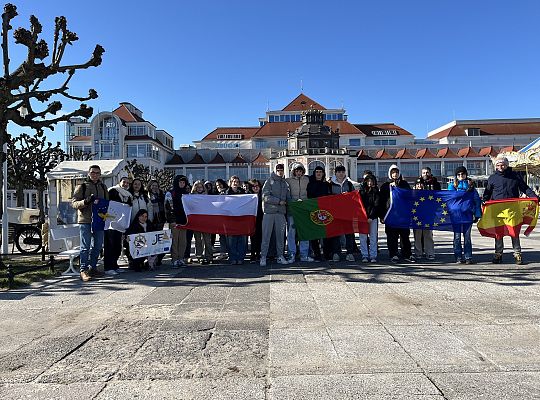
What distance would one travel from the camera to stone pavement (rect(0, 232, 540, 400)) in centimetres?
345

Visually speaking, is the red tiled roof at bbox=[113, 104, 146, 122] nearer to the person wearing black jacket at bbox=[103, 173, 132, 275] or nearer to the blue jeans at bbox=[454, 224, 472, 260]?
the person wearing black jacket at bbox=[103, 173, 132, 275]

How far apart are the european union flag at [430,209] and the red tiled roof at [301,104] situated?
97.0m

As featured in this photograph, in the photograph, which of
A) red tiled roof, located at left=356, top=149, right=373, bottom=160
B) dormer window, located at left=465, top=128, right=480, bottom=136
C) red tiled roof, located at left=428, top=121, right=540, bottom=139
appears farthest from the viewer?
dormer window, located at left=465, top=128, right=480, bottom=136

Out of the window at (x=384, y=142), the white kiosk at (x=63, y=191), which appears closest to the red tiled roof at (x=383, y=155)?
the window at (x=384, y=142)

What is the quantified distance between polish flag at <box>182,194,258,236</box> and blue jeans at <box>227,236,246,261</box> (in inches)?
4.9

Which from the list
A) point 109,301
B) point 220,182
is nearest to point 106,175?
point 220,182

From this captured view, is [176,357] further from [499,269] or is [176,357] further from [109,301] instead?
[499,269]

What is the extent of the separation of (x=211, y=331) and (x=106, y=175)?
28.8ft

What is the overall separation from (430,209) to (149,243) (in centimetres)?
632

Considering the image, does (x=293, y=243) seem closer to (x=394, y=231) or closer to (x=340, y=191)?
(x=340, y=191)

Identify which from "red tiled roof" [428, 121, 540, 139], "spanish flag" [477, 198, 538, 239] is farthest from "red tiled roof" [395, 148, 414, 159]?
"spanish flag" [477, 198, 538, 239]

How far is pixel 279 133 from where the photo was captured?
325 ft

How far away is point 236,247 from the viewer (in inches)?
403

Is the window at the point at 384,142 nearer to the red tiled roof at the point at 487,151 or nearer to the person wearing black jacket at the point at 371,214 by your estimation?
the red tiled roof at the point at 487,151
